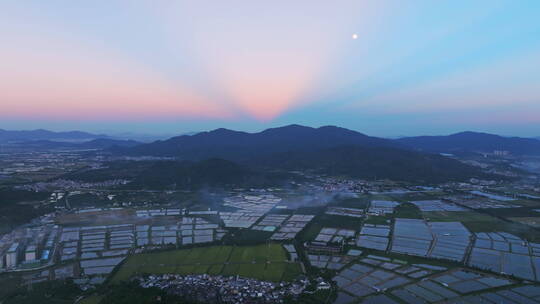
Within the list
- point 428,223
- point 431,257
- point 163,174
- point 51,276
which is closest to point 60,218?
point 51,276

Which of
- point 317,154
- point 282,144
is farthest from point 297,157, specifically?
point 282,144

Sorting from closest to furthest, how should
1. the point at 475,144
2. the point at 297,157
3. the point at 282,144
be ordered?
the point at 297,157 < the point at 282,144 < the point at 475,144

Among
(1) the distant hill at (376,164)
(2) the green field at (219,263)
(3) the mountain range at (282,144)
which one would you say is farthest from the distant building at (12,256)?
(3) the mountain range at (282,144)

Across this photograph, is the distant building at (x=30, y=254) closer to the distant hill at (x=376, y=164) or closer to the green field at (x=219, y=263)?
the green field at (x=219, y=263)

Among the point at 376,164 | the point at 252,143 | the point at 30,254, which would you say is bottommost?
the point at 30,254

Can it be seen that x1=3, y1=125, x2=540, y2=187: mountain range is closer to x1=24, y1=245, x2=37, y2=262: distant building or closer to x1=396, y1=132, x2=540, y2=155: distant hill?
x1=396, y1=132, x2=540, y2=155: distant hill

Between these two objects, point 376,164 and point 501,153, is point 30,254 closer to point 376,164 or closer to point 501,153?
point 376,164
